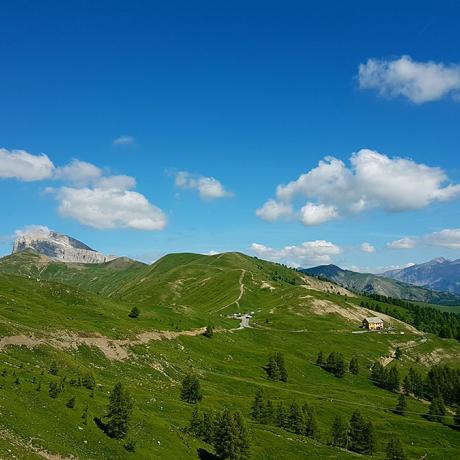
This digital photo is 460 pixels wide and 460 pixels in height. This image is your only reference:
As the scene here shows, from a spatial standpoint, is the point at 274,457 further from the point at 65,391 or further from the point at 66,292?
the point at 66,292

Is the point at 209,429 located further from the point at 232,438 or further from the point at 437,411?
the point at 437,411

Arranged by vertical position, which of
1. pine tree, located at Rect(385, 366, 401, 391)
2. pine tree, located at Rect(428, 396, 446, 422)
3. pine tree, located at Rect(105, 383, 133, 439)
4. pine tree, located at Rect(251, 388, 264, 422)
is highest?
pine tree, located at Rect(105, 383, 133, 439)

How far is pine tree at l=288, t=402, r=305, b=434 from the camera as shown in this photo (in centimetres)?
10275

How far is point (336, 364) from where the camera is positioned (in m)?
188

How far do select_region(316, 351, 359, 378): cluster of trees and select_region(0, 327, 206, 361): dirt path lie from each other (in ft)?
265

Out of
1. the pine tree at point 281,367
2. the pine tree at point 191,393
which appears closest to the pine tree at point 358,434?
the pine tree at point 191,393

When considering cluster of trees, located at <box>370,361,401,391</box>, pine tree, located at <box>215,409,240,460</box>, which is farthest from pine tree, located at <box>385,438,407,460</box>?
cluster of trees, located at <box>370,361,401,391</box>

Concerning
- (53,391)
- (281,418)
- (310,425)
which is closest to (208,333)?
(281,418)

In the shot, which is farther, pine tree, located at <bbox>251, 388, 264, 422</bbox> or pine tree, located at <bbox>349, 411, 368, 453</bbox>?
pine tree, located at <bbox>349, 411, 368, 453</bbox>

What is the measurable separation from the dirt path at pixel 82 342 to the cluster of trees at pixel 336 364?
3183 inches

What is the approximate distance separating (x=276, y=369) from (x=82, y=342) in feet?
246

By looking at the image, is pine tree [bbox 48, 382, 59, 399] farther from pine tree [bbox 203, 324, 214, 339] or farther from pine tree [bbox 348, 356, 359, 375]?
pine tree [bbox 348, 356, 359, 375]

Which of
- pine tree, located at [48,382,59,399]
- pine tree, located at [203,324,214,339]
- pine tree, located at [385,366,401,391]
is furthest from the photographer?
pine tree, located at [385,366,401,391]

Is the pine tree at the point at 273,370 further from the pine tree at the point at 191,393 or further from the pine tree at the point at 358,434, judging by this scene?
the pine tree at the point at 191,393
